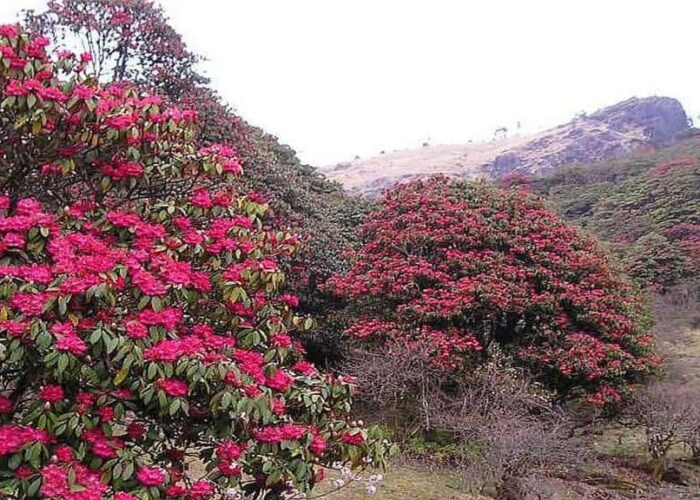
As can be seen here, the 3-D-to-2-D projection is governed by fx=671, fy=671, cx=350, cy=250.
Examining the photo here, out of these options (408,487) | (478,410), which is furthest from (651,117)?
(408,487)

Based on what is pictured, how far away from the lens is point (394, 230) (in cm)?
1170

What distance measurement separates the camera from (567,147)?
1917 inches

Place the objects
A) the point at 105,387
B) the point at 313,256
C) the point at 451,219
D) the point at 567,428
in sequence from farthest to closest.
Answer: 1. the point at 313,256
2. the point at 451,219
3. the point at 567,428
4. the point at 105,387

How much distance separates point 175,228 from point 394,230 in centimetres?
837

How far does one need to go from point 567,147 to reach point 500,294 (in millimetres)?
41722

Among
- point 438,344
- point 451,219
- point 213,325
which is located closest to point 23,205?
point 213,325

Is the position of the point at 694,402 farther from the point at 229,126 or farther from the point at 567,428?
the point at 229,126

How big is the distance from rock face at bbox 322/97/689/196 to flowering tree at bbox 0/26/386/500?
42615 mm

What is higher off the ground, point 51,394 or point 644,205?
point 51,394

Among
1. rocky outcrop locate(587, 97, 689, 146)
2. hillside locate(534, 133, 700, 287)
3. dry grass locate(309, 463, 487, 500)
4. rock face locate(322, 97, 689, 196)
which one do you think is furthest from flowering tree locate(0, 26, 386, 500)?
rocky outcrop locate(587, 97, 689, 146)

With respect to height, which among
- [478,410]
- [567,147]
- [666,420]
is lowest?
[666,420]

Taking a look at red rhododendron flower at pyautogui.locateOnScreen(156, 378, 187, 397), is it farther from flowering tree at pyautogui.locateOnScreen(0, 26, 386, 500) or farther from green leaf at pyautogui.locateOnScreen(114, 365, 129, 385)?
green leaf at pyautogui.locateOnScreen(114, 365, 129, 385)

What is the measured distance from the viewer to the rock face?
46.8 m

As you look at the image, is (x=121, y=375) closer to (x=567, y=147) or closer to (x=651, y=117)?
(x=567, y=147)
